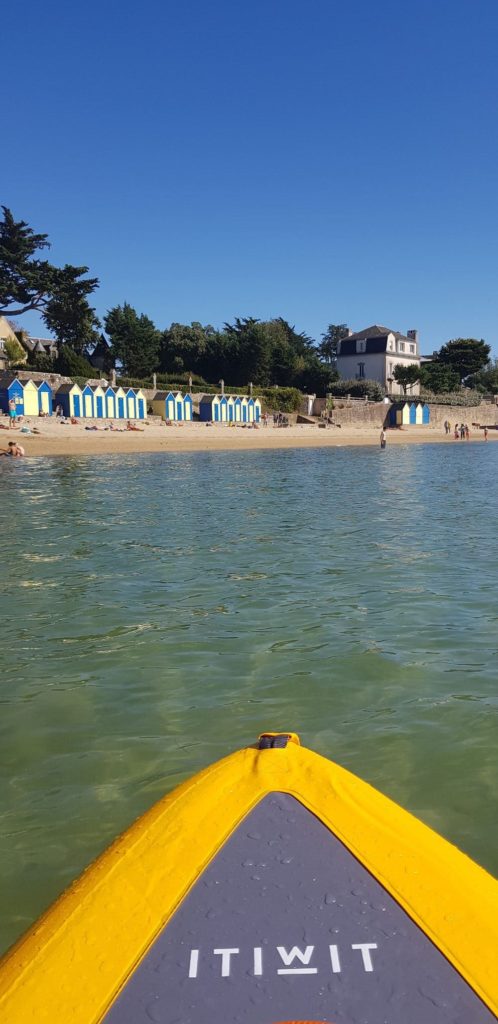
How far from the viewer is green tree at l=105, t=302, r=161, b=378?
65000mm

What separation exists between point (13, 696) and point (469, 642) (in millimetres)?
4498

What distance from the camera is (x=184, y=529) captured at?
1416cm

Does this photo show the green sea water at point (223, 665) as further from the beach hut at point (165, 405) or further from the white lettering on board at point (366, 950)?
the beach hut at point (165, 405)

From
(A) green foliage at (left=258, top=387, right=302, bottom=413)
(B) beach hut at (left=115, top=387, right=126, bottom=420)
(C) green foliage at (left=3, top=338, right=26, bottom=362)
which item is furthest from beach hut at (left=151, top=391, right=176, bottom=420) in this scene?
(A) green foliage at (left=258, top=387, right=302, bottom=413)

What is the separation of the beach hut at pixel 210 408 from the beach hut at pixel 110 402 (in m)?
9.92

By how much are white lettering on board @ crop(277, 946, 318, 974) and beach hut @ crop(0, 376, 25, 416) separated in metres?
43.0

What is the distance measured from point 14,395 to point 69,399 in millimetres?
5003

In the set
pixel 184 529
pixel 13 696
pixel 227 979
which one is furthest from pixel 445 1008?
pixel 184 529

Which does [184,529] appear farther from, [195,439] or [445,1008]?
[195,439]

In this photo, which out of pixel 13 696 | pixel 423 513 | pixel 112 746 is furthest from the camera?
pixel 423 513

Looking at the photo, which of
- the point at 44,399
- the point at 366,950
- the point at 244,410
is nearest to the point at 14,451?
the point at 44,399

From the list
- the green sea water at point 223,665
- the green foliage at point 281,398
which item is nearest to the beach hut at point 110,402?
the green foliage at point 281,398

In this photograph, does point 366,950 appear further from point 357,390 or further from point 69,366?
point 357,390

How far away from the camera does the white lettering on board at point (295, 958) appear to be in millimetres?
1951
